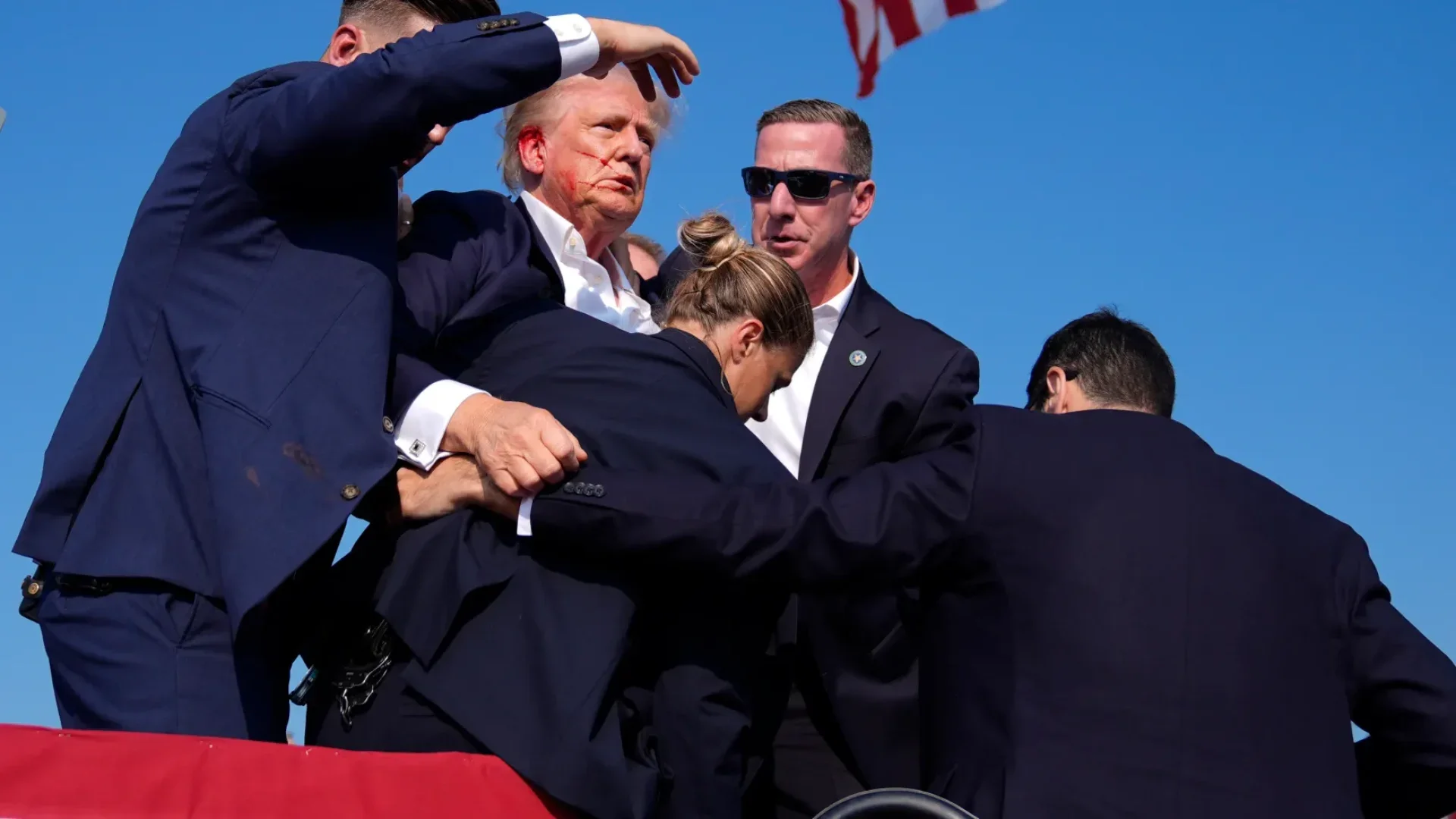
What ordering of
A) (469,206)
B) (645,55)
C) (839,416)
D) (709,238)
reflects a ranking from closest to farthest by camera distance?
1. (645,55)
2. (469,206)
3. (709,238)
4. (839,416)

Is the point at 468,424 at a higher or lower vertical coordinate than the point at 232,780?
higher

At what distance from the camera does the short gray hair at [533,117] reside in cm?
471

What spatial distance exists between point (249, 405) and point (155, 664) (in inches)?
21.4

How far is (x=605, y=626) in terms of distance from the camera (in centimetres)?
311

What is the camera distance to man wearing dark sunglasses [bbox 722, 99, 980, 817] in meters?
4.04

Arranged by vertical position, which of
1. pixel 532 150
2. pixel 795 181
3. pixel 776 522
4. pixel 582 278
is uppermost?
pixel 795 181

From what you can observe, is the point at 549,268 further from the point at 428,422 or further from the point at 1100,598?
the point at 1100,598

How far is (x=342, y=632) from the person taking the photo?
11.0 ft

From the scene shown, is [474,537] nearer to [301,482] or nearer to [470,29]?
[301,482]

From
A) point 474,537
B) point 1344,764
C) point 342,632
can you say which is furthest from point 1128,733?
point 342,632

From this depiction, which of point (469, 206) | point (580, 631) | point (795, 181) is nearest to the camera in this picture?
point (580, 631)

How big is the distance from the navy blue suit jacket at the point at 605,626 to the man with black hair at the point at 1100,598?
10cm

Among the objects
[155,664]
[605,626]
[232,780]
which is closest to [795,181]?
[605,626]

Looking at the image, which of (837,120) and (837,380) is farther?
(837,120)
